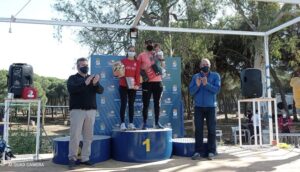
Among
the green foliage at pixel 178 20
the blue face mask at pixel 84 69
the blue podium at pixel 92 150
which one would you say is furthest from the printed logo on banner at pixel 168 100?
the green foliage at pixel 178 20

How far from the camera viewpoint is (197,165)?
4961 mm

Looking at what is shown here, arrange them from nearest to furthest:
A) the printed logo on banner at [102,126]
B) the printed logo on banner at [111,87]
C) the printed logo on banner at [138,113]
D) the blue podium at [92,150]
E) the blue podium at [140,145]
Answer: the blue podium at [92,150] < the blue podium at [140,145] < the printed logo on banner at [102,126] < the printed logo on banner at [111,87] < the printed logo on banner at [138,113]

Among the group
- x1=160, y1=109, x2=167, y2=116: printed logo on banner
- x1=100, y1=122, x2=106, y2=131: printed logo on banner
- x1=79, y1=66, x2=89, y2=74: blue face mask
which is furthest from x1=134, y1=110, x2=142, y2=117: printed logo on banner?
x1=79, y1=66, x2=89, y2=74: blue face mask

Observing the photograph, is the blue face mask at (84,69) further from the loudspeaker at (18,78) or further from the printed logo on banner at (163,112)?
the printed logo on banner at (163,112)

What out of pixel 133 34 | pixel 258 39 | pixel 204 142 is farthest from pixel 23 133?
pixel 258 39

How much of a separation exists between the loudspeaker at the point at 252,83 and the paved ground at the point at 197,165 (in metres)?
1.32

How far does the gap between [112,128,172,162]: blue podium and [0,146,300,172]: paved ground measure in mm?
123

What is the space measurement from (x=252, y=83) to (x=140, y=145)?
281 centimetres

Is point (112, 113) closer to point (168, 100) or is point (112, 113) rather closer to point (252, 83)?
point (168, 100)

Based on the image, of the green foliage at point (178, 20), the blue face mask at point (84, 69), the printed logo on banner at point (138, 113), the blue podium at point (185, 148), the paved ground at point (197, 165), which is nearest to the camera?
the paved ground at point (197, 165)

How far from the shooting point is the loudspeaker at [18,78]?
5270 mm

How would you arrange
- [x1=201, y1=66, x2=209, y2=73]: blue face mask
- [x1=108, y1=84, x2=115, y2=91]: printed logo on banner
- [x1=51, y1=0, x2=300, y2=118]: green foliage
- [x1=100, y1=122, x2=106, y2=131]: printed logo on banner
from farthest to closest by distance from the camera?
[x1=51, y1=0, x2=300, y2=118]: green foliage, [x1=108, y1=84, x2=115, y2=91]: printed logo on banner, [x1=100, y1=122, x2=106, y2=131]: printed logo on banner, [x1=201, y1=66, x2=209, y2=73]: blue face mask

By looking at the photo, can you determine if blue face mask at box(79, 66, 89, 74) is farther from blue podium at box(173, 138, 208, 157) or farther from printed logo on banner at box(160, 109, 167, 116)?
printed logo on banner at box(160, 109, 167, 116)

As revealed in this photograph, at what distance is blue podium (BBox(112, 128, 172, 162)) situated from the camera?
5238 millimetres
